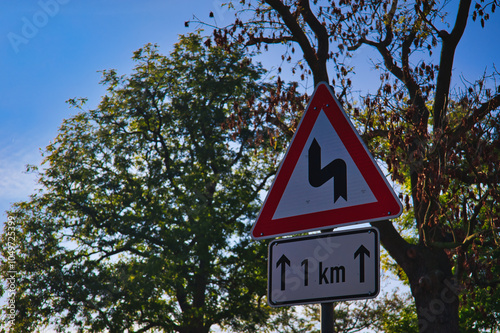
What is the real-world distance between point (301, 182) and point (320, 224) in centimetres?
28

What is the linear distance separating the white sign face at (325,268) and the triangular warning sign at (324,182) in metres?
0.11

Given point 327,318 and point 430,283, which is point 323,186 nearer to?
point 327,318

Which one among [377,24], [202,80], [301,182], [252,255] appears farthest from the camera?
[202,80]

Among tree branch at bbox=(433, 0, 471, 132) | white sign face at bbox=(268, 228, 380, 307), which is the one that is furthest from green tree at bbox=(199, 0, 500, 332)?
white sign face at bbox=(268, 228, 380, 307)

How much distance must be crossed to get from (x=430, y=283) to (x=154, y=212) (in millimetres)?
12660

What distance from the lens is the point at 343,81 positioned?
34.0ft

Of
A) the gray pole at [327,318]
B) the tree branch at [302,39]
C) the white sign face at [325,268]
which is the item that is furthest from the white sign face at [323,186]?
the tree branch at [302,39]

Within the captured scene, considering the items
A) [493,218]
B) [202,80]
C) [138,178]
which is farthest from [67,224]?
[493,218]

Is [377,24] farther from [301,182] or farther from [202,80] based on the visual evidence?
[202,80]

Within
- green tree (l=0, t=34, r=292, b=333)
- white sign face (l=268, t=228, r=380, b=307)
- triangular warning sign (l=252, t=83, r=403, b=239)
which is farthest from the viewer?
green tree (l=0, t=34, r=292, b=333)

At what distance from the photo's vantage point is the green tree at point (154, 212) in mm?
19578

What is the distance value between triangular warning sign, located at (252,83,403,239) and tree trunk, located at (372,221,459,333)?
24.2ft

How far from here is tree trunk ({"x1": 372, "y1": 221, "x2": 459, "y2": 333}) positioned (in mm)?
9438

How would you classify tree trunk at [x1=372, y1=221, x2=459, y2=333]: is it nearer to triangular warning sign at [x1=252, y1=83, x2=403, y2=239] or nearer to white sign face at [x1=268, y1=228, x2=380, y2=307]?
triangular warning sign at [x1=252, y1=83, x2=403, y2=239]
